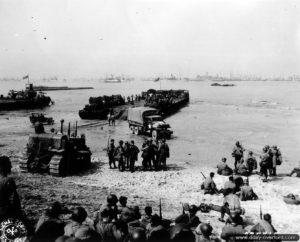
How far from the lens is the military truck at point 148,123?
2911 cm

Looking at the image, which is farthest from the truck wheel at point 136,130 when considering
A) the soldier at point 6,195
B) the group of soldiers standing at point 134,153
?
the soldier at point 6,195

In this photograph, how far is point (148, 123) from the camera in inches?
1200

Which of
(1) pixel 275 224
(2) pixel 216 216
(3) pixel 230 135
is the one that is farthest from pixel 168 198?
(3) pixel 230 135

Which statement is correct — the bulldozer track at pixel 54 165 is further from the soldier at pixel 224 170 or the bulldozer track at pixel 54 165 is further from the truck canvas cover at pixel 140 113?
the truck canvas cover at pixel 140 113

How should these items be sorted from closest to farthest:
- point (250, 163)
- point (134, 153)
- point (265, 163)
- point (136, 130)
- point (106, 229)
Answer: point (106, 229) < point (265, 163) < point (250, 163) < point (134, 153) < point (136, 130)

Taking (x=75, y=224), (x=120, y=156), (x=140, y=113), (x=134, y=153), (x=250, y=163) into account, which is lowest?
(x=250, y=163)

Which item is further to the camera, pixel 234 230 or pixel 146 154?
pixel 146 154

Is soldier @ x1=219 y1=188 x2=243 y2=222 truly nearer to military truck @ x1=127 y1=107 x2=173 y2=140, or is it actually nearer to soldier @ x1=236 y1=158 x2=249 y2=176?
soldier @ x1=236 y1=158 x2=249 y2=176

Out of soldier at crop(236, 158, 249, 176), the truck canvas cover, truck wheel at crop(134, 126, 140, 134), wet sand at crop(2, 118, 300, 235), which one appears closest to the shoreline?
wet sand at crop(2, 118, 300, 235)

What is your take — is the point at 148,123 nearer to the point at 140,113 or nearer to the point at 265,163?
the point at 140,113

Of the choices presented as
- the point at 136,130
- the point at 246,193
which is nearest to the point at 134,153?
the point at 246,193

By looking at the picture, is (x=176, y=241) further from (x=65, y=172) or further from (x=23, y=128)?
(x=23, y=128)

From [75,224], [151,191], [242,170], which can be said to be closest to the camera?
[75,224]

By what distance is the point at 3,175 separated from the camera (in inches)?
238
